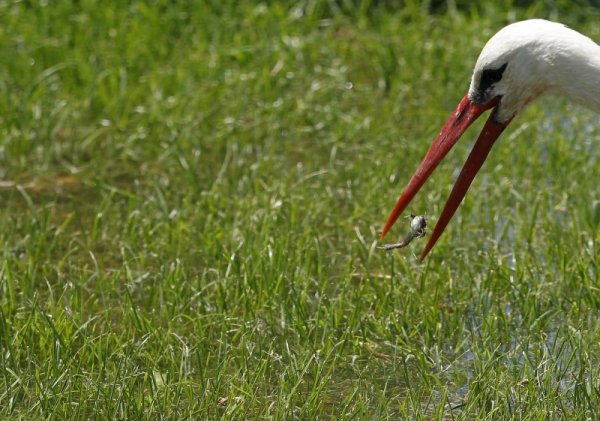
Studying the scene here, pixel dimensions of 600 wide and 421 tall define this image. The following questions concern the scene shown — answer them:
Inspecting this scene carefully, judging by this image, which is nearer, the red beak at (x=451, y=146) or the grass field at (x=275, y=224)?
the grass field at (x=275, y=224)

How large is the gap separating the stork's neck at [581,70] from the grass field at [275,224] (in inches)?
32.0

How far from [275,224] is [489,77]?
4.43 ft

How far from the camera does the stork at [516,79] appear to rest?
4578 millimetres

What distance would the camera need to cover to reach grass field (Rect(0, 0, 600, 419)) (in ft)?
14.8

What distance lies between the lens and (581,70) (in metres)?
4.58

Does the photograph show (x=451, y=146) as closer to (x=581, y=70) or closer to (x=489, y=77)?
(x=489, y=77)

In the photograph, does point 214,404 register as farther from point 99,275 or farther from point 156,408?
point 99,275

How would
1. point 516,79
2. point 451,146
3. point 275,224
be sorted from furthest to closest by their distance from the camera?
point 275,224 → point 451,146 → point 516,79

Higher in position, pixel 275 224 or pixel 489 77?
pixel 489 77

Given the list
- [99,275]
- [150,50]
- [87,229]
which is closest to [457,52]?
[150,50]

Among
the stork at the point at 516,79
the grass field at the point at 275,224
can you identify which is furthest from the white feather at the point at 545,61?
the grass field at the point at 275,224

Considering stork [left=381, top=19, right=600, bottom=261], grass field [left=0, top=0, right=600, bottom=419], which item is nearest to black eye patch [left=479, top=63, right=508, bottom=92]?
stork [left=381, top=19, right=600, bottom=261]

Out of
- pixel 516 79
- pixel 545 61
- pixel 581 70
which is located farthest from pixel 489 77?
pixel 581 70

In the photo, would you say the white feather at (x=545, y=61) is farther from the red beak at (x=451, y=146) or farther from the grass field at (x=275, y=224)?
the grass field at (x=275, y=224)
